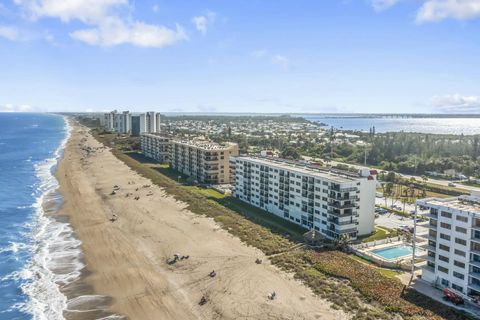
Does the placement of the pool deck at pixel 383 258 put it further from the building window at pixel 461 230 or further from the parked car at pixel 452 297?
the building window at pixel 461 230

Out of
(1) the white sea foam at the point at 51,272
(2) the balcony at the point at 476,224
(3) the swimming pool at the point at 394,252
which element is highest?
(2) the balcony at the point at 476,224

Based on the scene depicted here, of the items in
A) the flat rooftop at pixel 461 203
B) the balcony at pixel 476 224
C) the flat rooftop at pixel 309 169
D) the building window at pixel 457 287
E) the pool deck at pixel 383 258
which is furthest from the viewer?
the flat rooftop at pixel 309 169

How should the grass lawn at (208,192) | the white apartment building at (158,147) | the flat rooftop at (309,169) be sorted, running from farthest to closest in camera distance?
the white apartment building at (158,147), the grass lawn at (208,192), the flat rooftop at (309,169)

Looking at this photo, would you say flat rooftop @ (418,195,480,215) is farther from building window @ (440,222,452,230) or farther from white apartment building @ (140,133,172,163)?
white apartment building @ (140,133,172,163)

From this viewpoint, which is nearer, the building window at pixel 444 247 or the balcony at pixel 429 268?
the building window at pixel 444 247

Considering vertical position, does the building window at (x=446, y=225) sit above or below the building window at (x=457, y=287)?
above

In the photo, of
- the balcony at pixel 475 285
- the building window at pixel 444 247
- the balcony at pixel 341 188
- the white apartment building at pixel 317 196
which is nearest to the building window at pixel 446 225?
the building window at pixel 444 247

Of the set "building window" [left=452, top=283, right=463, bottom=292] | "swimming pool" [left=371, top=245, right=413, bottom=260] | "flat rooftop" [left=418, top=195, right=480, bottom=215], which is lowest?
"swimming pool" [left=371, top=245, right=413, bottom=260]

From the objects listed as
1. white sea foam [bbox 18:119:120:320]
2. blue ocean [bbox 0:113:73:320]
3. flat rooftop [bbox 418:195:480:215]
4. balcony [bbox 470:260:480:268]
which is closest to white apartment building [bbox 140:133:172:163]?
blue ocean [bbox 0:113:73:320]

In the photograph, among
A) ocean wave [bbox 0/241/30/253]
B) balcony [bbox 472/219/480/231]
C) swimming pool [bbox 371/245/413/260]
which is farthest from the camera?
ocean wave [bbox 0/241/30/253]
